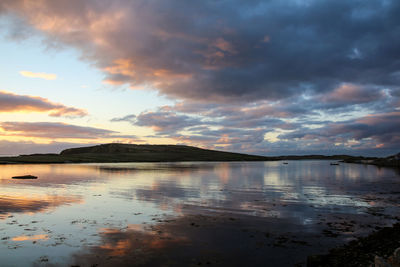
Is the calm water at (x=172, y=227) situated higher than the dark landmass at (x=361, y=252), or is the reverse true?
the dark landmass at (x=361, y=252)

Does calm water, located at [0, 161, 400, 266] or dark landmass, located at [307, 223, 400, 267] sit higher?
dark landmass, located at [307, 223, 400, 267]

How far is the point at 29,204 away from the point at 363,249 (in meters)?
30.7

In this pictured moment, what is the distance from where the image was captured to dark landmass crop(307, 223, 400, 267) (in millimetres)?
13664

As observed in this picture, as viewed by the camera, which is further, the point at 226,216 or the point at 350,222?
the point at 226,216

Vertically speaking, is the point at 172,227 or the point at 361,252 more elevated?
the point at 361,252

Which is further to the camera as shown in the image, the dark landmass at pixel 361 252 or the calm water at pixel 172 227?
the calm water at pixel 172 227

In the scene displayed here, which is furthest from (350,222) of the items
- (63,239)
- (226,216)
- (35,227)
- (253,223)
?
(35,227)

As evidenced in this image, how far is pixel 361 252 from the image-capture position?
48.8ft

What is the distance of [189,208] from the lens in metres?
29.3

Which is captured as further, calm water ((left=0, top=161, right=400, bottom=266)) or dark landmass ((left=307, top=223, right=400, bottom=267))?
calm water ((left=0, top=161, right=400, bottom=266))

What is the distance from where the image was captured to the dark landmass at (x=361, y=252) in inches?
538

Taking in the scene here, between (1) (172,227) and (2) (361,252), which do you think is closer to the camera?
(2) (361,252)

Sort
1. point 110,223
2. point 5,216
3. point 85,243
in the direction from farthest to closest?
point 5,216 < point 110,223 < point 85,243

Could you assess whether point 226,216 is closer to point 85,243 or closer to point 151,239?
point 151,239
